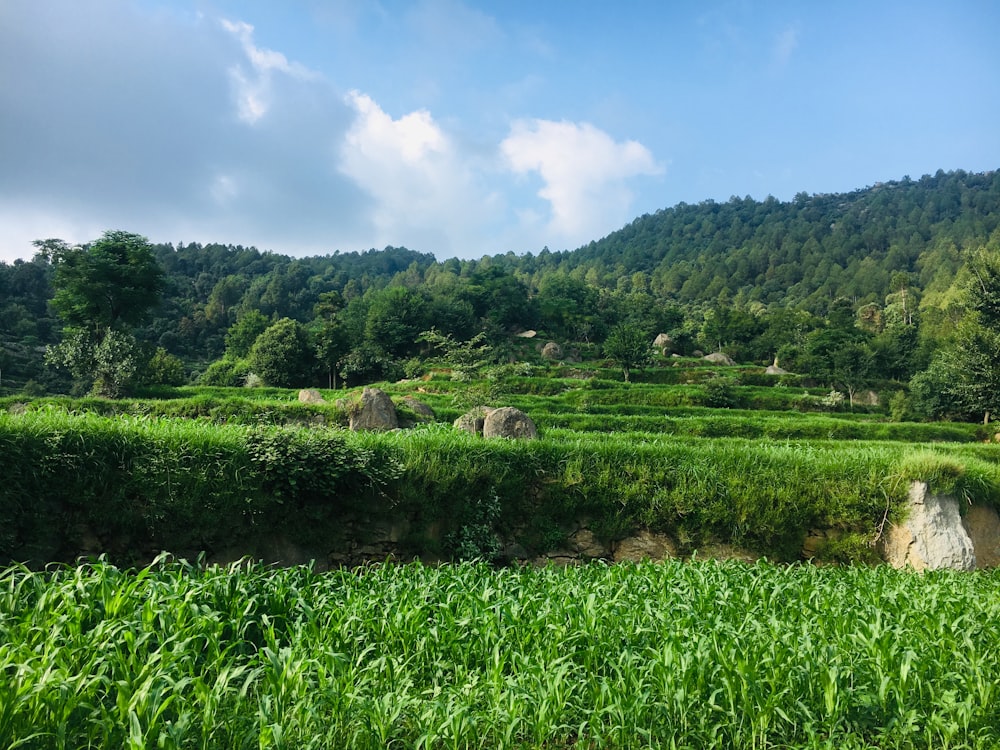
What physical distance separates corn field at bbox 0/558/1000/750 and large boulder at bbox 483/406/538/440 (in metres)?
11.1

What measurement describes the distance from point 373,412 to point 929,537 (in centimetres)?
1570

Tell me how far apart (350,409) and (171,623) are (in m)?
16.9

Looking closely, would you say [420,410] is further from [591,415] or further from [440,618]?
[440,618]

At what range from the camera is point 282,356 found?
47.8m

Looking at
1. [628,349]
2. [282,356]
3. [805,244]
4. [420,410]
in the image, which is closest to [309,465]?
[420,410]

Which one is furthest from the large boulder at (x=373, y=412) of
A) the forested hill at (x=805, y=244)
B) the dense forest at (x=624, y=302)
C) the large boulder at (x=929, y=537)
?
the forested hill at (x=805, y=244)

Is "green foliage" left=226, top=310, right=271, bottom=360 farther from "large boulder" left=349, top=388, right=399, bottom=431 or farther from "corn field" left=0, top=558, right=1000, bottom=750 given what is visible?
"corn field" left=0, top=558, right=1000, bottom=750

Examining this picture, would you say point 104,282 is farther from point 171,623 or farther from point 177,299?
point 177,299

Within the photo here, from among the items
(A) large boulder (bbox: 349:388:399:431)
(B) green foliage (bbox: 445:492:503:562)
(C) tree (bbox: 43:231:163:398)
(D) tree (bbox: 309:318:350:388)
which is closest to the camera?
(B) green foliage (bbox: 445:492:503:562)

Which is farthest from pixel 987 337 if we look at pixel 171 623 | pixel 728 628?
pixel 171 623

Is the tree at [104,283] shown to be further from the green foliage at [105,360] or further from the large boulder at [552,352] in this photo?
the large boulder at [552,352]

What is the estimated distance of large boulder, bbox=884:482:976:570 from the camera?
8.50 meters

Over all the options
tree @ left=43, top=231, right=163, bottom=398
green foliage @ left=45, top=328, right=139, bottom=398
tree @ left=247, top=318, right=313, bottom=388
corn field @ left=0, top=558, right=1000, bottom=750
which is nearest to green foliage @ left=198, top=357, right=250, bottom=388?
tree @ left=247, top=318, right=313, bottom=388

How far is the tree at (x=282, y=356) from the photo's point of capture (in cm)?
4741
